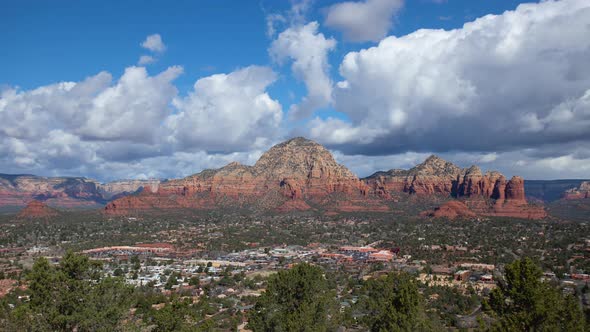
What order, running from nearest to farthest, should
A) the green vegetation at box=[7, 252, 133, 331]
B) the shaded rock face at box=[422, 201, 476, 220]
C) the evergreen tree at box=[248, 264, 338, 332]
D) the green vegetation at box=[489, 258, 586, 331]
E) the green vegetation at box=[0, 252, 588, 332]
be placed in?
the green vegetation at box=[489, 258, 586, 331]
the green vegetation at box=[0, 252, 588, 332]
the green vegetation at box=[7, 252, 133, 331]
the evergreen tree at box=[248, 264, 338, 332]
the shaded rock face at box=[422, 201, 476, 220]

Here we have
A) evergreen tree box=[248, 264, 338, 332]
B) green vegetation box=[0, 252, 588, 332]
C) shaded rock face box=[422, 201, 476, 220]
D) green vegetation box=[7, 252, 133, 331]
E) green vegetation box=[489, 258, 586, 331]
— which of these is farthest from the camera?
shaded rock face box=[422, 201, 476, 220]

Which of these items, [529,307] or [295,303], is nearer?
[529,307]

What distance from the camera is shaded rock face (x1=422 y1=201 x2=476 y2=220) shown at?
17755cm

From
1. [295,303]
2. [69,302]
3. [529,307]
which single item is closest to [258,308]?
[295,303]

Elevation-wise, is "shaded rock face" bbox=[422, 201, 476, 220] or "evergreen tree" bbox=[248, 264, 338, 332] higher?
"shaded rock face" bbox=[422, 201, 476, 220]

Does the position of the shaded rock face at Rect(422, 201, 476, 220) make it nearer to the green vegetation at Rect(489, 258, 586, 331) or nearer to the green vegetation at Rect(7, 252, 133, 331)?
the green vegetation at Rect(489, 258, 586, 331)

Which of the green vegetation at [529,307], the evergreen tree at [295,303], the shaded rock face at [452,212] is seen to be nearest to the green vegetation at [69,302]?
the evergreen tree at [295,303]

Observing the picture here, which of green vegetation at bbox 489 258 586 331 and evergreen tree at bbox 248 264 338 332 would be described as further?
evergreen tree at bbox 248 264 338 332

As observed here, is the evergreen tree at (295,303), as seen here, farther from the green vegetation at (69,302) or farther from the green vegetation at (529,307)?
the green vegetation at (529,307)

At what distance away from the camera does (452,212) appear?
17925cm

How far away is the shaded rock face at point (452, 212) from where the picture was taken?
17755cm

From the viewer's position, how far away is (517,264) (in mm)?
28922

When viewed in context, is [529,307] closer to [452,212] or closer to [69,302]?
[69,302]

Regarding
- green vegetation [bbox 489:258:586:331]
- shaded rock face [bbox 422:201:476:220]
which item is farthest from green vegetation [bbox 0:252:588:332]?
shaded rock face [bbox 422:201:476:220]
